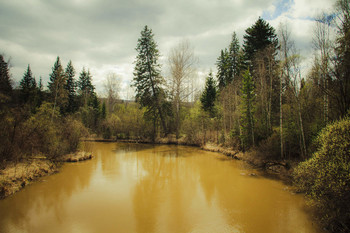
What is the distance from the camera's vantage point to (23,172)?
9.71m

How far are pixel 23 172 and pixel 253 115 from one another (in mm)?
16576

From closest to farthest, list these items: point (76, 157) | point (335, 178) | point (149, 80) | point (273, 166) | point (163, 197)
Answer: point (335, 178) < point (163, 197) < point (273, 166) < point (76, 157) < point (149, 80)

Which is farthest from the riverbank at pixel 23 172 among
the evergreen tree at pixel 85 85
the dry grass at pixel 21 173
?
the evergreen tree at pixel 85 85

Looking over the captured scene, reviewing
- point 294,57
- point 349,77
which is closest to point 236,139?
point 294,57

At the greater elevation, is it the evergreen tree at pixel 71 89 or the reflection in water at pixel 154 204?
the evergreen tree at pixel 71 89

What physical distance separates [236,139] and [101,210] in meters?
14.3

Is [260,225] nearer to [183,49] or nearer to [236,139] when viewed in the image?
[236,139]

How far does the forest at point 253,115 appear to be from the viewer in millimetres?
5617

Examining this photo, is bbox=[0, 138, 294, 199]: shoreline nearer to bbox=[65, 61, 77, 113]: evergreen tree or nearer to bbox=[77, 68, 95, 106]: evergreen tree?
bbox=[65, 61, 77, 113]: evergreen tree

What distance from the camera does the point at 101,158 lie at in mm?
17422

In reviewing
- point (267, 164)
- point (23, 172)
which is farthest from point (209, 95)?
point (23, 172)

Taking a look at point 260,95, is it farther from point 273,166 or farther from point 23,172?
point 23,172

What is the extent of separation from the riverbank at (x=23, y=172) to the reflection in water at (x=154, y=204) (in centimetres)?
45

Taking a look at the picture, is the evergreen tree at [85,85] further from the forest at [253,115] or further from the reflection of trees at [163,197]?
the reflection of trees at [163,197]
